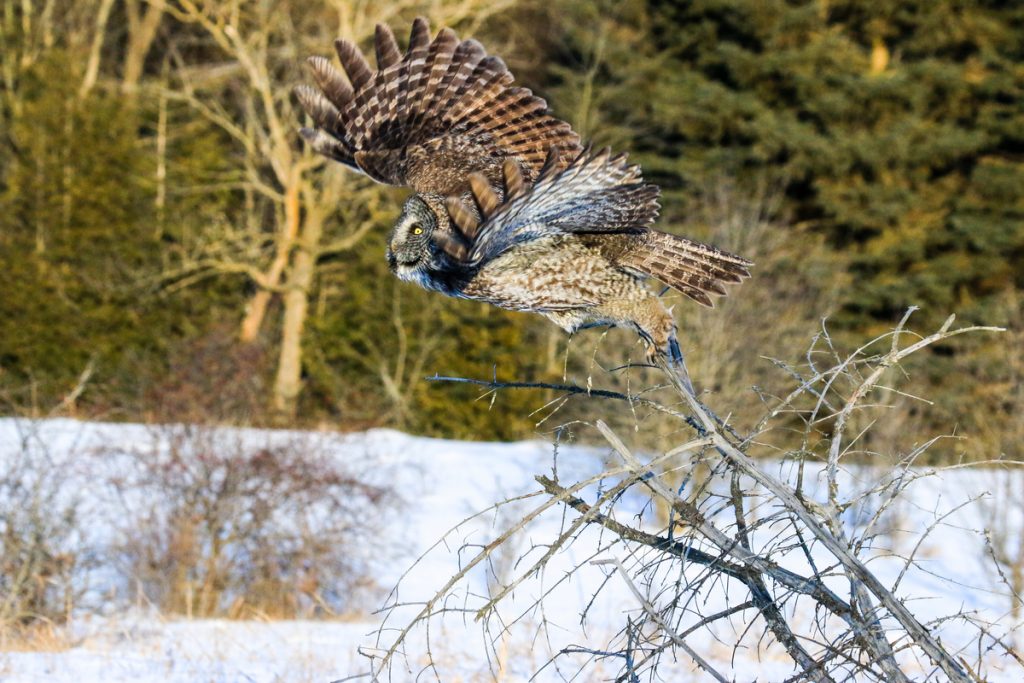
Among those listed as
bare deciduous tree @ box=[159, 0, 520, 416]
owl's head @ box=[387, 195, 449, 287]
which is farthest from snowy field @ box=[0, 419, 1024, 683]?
bare deciduous tree @ box=[159, 0, 520, 416]

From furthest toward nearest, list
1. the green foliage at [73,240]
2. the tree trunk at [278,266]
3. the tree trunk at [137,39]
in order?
the tree trunk at [137,39] < the tree trunk at [278,266] < the green foliage at [73,240]

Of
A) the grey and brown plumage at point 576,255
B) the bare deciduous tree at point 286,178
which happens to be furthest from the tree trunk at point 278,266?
the grey and brown plumage at point 576,255

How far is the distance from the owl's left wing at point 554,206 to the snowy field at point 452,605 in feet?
2.69

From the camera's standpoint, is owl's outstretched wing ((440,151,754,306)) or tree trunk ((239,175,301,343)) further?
tree trunk ((239,175,301,343))

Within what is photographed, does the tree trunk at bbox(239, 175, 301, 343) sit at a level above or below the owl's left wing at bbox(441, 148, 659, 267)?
above

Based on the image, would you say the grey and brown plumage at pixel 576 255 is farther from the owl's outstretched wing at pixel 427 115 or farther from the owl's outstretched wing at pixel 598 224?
the owl's outstretched wing at pixel 427 115

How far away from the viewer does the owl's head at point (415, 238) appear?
429 centimetres

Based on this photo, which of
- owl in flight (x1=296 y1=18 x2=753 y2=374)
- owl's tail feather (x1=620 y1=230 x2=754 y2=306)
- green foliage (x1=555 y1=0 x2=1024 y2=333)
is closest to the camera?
owl in flight (x1=296 y1=18 x2=753 y2=374)

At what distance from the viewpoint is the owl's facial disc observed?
14.3ft

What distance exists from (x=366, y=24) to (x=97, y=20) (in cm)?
641

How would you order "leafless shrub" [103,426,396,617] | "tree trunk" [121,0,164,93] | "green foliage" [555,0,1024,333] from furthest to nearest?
"tree trunk" [121,0,164,93], "green foliage" [555,0,1024,333], "leafless shrub" [103,426,396,617]

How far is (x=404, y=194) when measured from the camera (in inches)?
793

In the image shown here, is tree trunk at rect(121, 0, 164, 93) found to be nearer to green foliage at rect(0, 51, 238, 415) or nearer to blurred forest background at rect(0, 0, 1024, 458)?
blurred forest background at rect(0, 0, 1024, 458)

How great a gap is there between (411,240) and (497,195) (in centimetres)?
61
